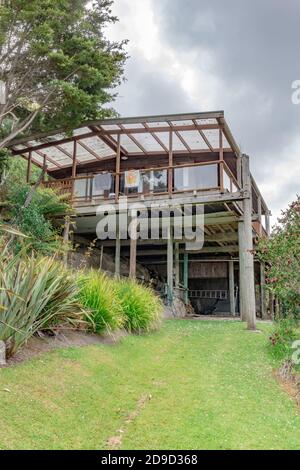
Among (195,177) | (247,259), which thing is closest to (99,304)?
(247,259)

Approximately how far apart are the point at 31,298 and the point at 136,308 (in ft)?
12.0

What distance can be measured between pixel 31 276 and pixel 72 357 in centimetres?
127

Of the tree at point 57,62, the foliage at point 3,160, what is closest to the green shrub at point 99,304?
the tree at point 57,62

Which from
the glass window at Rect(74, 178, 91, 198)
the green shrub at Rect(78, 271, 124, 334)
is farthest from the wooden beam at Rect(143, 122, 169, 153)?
the green shrub at Rect(78, 271, 124, 334)

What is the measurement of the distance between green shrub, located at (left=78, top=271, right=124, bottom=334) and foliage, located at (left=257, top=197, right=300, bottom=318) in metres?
2.90

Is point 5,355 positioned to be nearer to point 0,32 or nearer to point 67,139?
point 0,32

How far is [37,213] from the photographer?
37.7ft

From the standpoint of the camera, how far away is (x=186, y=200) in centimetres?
1205

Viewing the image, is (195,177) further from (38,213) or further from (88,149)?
(38,213)

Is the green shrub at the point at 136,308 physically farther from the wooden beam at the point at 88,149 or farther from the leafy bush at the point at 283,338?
the wooden beam at the point at 88,149

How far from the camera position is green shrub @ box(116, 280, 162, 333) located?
841 centimetres

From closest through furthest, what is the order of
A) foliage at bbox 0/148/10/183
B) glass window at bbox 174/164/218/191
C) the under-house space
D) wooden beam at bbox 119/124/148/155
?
the under-house space → wooden beam at bbox 119/124/148/155 → foliage at bbox 0/148/10/183 → glass window at bbox 174/164/218/191

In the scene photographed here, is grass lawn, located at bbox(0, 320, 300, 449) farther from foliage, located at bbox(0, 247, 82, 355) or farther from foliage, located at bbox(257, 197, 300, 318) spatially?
foliage, located at bbox(257, 197, 300, 318)
